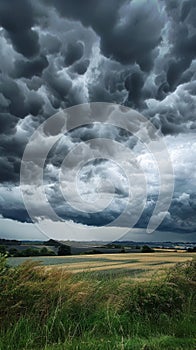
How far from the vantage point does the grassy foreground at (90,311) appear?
6.82m

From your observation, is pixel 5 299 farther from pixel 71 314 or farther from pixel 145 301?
pixel 145 301

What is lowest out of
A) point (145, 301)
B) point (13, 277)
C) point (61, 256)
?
point (145, 301)

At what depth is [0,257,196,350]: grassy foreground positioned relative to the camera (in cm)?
682

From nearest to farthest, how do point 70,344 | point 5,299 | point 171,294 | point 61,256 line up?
point 70,344 < point 5,299 < point 171,294 < point 61,256

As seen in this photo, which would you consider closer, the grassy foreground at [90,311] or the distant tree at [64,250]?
the grassy foreground at [90,311]

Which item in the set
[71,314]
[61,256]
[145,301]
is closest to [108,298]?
[145,301]

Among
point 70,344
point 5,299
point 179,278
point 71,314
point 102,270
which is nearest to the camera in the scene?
point 70,344

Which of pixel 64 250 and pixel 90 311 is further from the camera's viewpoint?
pixel 64 250

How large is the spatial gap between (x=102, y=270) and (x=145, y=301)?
3.42 m

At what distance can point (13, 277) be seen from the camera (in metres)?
8.33

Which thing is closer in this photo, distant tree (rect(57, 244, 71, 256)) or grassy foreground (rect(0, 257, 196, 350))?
grassy foreground (rect(0, 257, 196, 350))

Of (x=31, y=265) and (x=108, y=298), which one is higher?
(x=31, y=265)

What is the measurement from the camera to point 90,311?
8.52m

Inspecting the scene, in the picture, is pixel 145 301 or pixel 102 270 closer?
pixel 145 301
